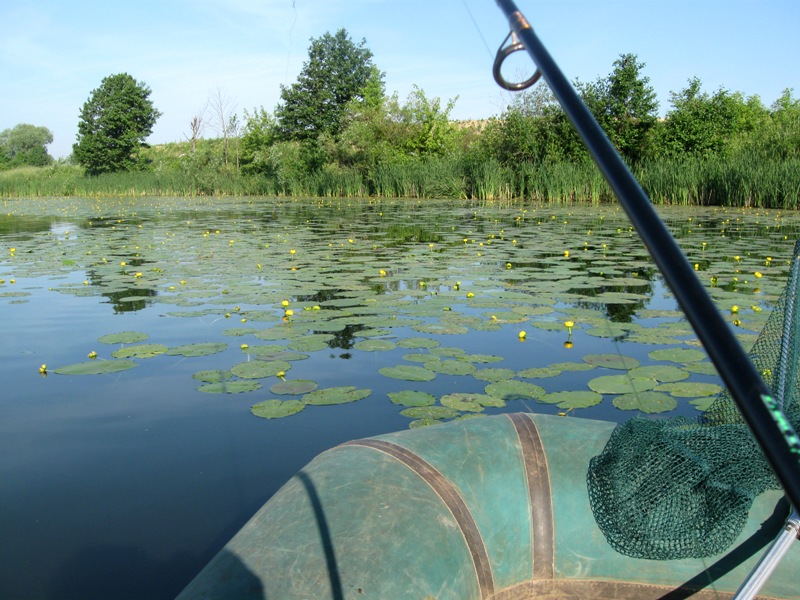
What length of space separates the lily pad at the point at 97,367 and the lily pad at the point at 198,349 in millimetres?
252

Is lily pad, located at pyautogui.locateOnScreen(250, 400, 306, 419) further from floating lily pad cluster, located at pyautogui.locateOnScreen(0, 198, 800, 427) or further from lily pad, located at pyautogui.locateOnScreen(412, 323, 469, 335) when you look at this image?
lily pad, located at pyautogui.locateOnScreen(412, 323, 469, 335)

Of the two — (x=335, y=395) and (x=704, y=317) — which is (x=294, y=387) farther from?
(x=704, y=317)

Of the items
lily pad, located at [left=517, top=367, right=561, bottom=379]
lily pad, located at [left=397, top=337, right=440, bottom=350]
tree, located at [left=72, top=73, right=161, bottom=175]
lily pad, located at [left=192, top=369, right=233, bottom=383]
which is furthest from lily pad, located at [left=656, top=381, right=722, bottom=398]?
tree, located at [left=72, top=73, right=161, bottom=175]

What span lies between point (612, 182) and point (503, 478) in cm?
103

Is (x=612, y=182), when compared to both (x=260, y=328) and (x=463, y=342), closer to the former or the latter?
(x=463, y=342)

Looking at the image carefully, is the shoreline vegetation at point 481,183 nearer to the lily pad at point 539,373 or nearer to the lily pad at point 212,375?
the lily pad at point 539,373

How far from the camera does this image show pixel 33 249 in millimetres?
8227

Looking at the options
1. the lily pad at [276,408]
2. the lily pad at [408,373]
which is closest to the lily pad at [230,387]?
the lily pad at [276,408]

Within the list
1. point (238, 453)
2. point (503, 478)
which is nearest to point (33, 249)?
point (238, 453)

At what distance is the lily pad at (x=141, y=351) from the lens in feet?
12.4

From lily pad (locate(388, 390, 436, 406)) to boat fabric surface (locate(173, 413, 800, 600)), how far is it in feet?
4.40

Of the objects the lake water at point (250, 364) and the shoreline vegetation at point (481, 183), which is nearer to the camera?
the lake water at point (250, 364)

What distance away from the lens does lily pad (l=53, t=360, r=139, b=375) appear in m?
3.51

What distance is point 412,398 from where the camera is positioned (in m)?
3.06
